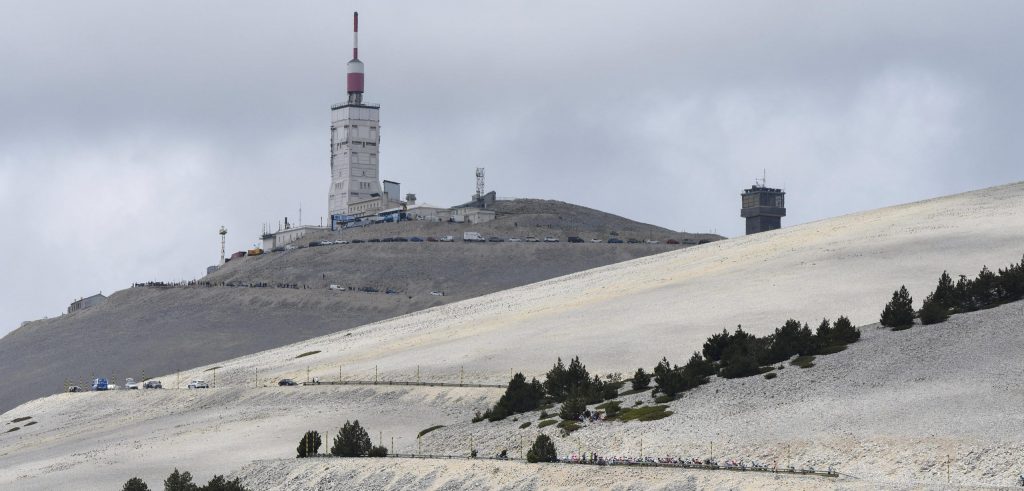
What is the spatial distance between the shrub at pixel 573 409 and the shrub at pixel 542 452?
28.1 feet

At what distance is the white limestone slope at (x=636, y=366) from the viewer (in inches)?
2653

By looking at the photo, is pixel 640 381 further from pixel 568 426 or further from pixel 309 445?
pixel 309 445

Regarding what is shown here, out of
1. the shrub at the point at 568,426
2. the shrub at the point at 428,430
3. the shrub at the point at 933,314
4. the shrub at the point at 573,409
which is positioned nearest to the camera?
the shrub at the point at 568,426

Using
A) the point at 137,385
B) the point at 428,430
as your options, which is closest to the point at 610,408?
the point at 428,430

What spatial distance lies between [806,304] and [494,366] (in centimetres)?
1947

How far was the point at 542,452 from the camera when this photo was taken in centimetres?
6688

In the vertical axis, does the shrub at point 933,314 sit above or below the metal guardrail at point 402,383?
above

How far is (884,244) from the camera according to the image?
123 metres

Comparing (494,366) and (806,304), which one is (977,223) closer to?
(806,304)

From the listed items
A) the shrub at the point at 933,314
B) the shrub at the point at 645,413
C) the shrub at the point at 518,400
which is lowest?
the shrub at the point at 645,413

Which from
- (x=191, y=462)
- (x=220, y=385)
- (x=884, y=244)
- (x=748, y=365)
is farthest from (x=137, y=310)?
(x=748, y=365)

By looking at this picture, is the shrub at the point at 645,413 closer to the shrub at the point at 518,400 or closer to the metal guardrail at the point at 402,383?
the shrub at the point at 518,400

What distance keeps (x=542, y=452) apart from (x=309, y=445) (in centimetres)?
1546

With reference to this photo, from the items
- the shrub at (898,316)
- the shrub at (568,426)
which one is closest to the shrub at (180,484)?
the shrub at (568,426)
